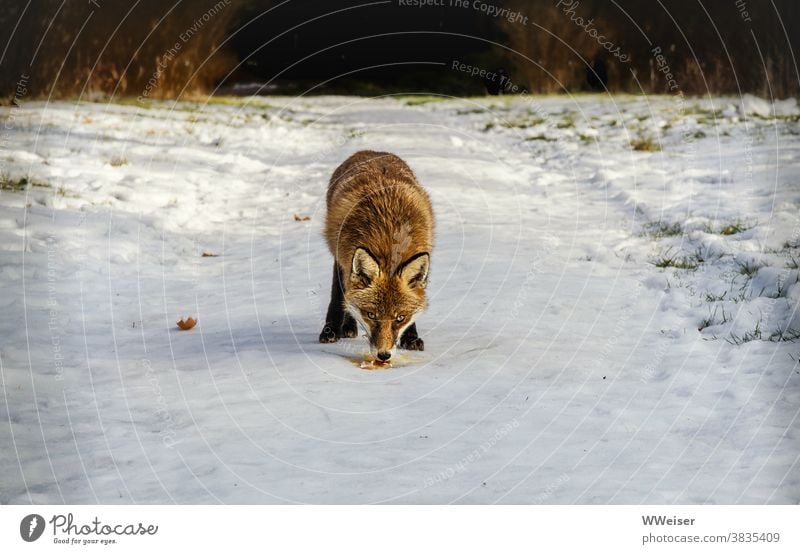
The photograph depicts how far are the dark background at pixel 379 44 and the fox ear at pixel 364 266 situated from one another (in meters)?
2.09

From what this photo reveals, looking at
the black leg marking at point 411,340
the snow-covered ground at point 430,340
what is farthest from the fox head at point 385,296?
the black leg marking at point 411,340

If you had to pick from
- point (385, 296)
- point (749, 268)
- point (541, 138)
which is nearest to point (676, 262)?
point (749, 268)

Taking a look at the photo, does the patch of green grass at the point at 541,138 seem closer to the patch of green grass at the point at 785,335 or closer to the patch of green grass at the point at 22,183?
the patch of green grass at the point at 22,183

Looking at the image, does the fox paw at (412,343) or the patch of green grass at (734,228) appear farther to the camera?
the patch of green grass at (734,228)

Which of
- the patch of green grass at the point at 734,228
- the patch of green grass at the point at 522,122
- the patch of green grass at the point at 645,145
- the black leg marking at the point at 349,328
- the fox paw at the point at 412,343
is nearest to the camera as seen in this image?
the fox paw at the point at 412,343

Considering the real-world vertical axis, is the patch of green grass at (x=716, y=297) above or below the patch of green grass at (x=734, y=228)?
below

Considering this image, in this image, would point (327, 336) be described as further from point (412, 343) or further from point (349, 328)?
point (412, 343)

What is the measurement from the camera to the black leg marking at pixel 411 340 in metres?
6.92

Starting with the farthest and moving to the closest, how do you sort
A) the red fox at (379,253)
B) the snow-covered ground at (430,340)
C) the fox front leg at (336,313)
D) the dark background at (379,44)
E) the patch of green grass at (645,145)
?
the patch of green grass at (645,145)
the fox front leg at (336,313)
the dark background at (379,44)
the red fox at (379,253)
the snow-covered ground at (430,340)

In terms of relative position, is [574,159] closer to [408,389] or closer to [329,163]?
[329,163]

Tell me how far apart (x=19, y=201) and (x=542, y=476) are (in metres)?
7.01

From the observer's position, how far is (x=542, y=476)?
4547 millimetres

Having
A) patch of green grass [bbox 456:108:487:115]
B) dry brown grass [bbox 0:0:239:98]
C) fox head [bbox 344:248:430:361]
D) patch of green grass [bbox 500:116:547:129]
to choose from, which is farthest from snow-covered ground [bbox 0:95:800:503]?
patch of green grass [bbox 456:108:487:115]

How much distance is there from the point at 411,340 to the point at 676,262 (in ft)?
12.2
